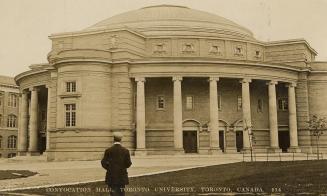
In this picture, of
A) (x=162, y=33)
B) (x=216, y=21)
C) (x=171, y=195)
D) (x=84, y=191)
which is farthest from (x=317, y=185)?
(x=216, y=21)

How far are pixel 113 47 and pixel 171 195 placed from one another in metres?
38.6

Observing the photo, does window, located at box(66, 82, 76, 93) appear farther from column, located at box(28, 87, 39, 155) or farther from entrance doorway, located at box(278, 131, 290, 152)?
entrance doorway, located at box(278, 131, 290, 152)

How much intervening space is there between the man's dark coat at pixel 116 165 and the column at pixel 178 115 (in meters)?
35.9

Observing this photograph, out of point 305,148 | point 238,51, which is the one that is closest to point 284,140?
point 305,148

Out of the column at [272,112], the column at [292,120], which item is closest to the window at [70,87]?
the column at [272,112]

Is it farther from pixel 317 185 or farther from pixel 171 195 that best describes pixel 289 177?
pixel 171 195

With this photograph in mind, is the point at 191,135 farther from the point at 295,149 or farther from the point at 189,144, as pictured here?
the point at 295,149

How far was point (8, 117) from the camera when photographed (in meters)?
90.3

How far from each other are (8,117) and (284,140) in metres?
54.5

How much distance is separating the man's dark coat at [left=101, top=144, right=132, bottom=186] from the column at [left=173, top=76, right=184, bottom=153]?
35886mm

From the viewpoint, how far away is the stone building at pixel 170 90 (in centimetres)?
4872

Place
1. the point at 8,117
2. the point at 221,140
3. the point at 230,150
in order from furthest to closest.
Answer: the point at 8,117, the point at 221,140, the point at 230,150

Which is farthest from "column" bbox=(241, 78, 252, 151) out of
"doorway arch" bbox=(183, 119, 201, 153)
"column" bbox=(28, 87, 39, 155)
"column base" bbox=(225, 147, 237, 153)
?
"column" bbox=(28, 87, 39, 155)

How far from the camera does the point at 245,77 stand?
52906 millimetres
